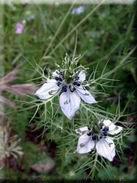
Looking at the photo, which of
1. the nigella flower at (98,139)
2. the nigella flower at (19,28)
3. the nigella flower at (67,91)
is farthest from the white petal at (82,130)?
the nigella flower at (19,28)

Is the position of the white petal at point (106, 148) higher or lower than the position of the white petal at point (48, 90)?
lower

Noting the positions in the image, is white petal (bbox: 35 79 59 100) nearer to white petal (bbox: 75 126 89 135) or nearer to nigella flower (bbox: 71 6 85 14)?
white petal (bbox: 75 126 89 135)

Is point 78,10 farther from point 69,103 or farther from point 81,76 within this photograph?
point 69,103

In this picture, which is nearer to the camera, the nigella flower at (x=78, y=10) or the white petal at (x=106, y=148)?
the white petal at (x=106, y=148)

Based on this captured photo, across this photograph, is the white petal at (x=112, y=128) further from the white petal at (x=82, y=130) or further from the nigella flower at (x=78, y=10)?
the nigella flower at (x=78, y=10)

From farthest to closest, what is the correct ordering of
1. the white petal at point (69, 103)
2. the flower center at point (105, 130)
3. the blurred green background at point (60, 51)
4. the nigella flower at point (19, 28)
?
the nigella flower at point (19, 28), the blurred green background at point (60, 51), the flower center at point (105, 130), the white petal at point (69, 103)

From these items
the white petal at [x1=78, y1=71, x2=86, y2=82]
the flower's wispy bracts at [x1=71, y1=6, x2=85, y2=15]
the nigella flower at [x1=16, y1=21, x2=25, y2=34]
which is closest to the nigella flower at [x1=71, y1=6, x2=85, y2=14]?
the flower's wispy bracts at [x1=71, y1=6, x2=85, y2=15]
